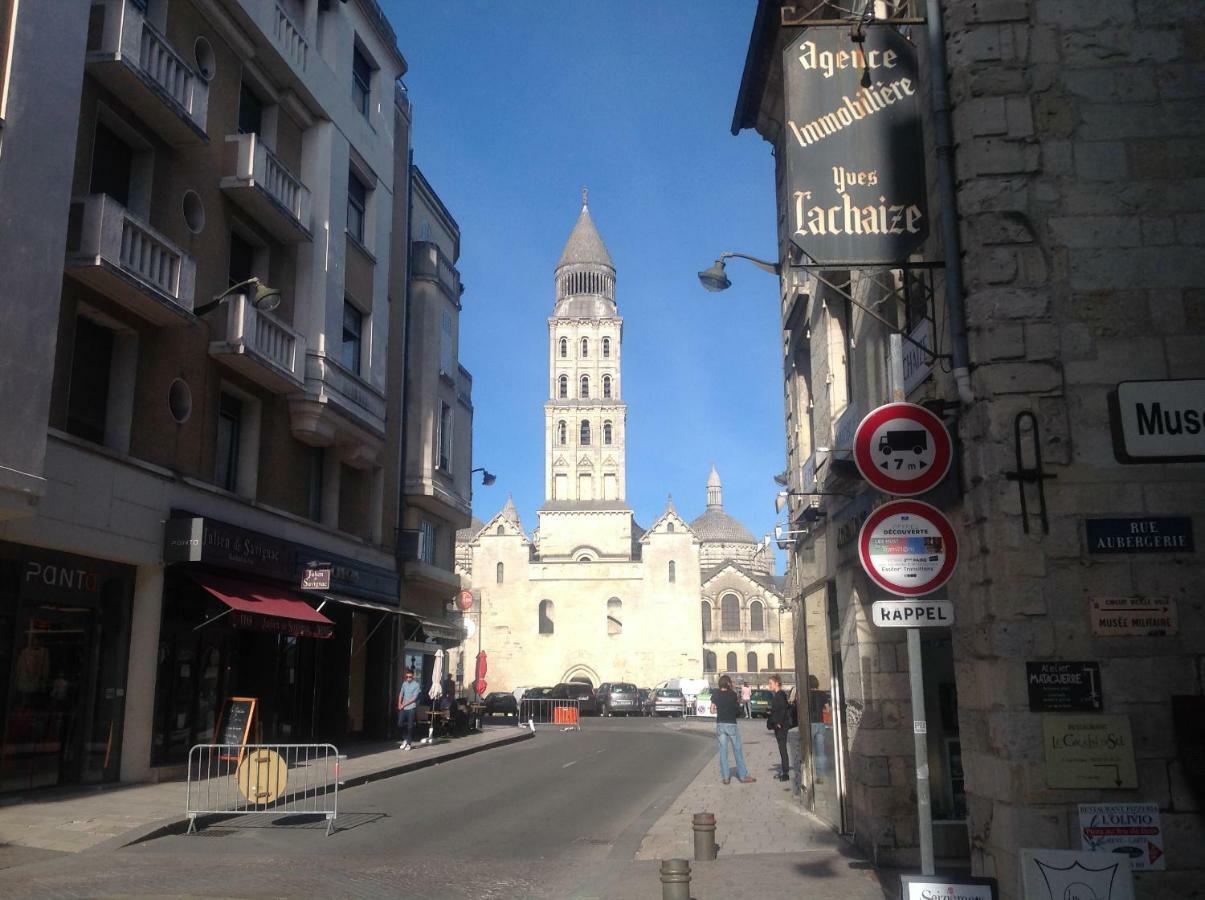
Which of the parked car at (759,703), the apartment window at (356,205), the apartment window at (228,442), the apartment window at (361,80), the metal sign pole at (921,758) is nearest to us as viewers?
the metal sign pole at (921,758)

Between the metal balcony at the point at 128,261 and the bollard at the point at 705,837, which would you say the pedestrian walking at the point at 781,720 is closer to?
the bollard at the point at 705,837

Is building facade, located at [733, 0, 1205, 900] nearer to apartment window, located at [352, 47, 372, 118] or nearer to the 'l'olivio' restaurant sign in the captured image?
the 'l'olivio' restaurant sign

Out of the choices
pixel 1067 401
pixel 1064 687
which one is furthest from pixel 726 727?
pixel 1067 401

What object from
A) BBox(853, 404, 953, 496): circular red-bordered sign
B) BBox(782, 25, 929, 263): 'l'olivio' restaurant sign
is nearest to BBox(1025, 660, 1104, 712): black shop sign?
BBox(853, 404, 953, 496): circular red-bordered sign

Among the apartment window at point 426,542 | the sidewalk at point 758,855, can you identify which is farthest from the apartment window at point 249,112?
the sidewalk at point 758,855

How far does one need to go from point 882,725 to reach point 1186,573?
3976 millimetres

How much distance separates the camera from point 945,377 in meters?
7.84

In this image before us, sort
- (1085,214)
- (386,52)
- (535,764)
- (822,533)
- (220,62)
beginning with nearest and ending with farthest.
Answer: (1085,214) → (822,533) → (220,62) → (535,764) → (386,52)

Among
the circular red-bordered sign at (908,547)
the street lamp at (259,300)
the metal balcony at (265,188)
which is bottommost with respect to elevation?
the circular red-bordered sign at (908,547)

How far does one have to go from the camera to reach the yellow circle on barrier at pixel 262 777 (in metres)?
13.0

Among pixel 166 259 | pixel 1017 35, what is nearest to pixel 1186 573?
pixel 1017 35

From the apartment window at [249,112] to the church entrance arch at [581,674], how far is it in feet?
220

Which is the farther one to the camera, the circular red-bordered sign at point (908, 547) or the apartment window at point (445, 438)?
the apartment window at point (445, 438)

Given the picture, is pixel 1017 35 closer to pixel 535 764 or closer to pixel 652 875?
pixel 652 875
